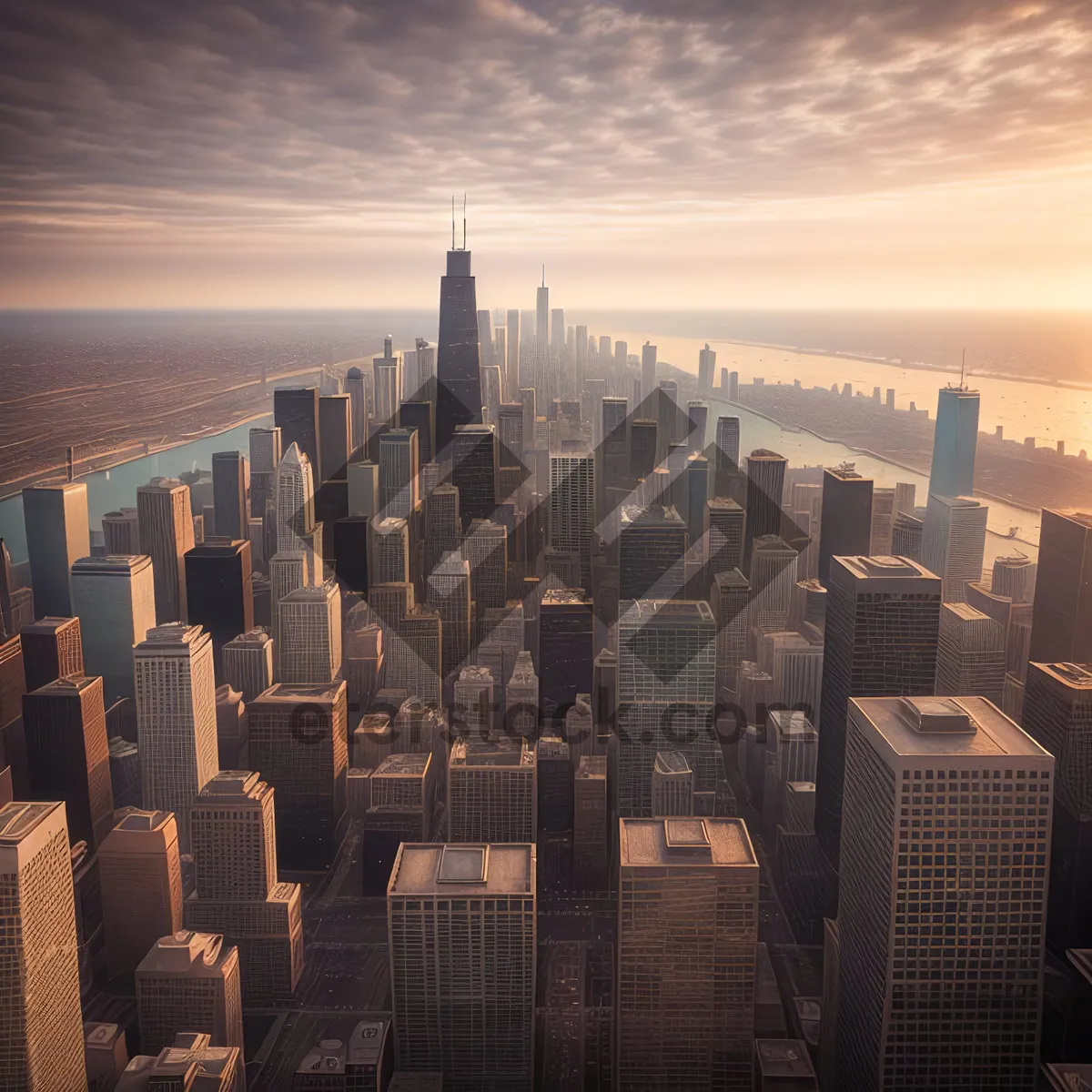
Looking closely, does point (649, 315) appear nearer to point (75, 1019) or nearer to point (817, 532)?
point (817, 532)

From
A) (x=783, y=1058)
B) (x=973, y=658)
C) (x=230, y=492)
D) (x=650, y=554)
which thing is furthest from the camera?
(x=230, y=492)

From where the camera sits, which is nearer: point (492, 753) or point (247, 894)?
point (247, 894)

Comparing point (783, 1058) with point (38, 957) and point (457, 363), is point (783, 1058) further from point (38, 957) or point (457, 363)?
point (457, 363)

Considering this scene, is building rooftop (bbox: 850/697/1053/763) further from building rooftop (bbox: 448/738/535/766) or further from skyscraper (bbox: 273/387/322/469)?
skyscraper (bbox: 273/387/322/469)

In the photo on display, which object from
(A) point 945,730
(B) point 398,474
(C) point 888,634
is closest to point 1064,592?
(C) point 888,634

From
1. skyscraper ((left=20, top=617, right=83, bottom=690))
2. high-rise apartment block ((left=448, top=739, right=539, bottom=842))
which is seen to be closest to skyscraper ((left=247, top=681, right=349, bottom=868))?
high-rise apartment block ((left=448, top=739, right=539, bottom=842))

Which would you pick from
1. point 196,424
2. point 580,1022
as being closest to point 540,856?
point 580,1022

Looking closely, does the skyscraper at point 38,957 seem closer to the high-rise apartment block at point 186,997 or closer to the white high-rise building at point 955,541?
the high-rise apartment block at point 186,997
